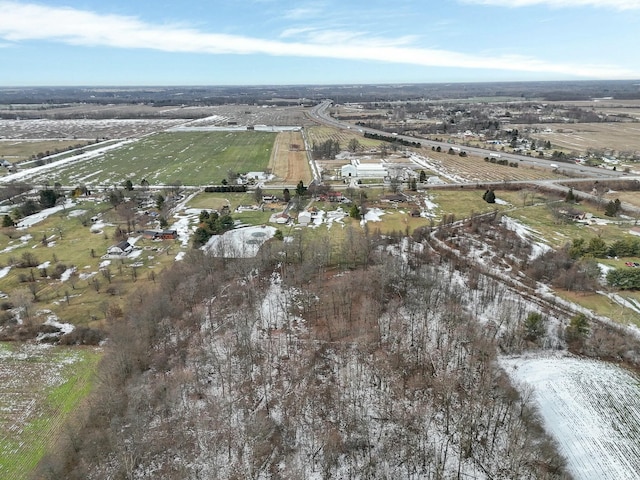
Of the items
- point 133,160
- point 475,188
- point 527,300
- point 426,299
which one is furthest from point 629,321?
point 133,160

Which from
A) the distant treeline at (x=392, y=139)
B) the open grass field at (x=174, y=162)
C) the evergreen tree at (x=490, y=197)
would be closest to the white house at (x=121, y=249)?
the open grass field at (x=174, y=162)

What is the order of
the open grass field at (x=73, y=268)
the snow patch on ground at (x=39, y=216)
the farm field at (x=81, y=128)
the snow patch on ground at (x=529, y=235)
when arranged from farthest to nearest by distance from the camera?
the farm field at (x=81, y=128) < the snow patch on ground at (x=39, y=216) < the snow patch on ground at (x=529, y=235) < the open grass field at (x=73, y=268)

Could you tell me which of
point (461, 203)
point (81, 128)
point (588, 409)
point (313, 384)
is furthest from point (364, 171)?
point (81, 128)

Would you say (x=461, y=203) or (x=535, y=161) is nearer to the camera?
(x=461, y=203)

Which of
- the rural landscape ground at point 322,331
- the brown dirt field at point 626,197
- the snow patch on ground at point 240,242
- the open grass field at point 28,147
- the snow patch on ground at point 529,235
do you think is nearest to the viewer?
the rural landscape ground at point 322,331

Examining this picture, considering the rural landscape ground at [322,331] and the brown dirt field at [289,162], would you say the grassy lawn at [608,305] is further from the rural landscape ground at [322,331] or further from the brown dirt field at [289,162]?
the brown dirt field at [289,162]

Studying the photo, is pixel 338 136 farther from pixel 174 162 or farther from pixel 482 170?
pixel 482 170
